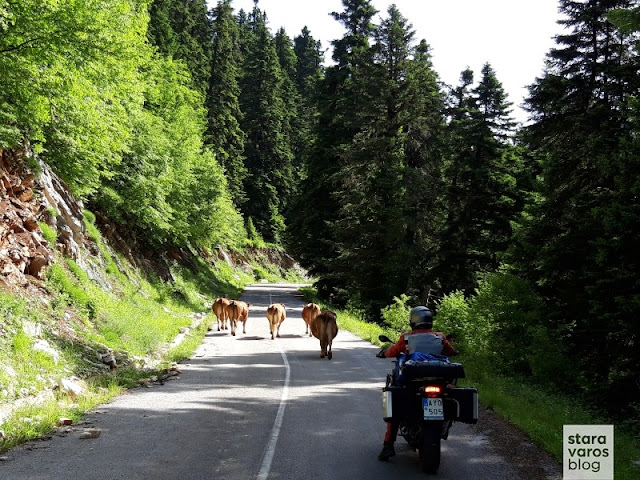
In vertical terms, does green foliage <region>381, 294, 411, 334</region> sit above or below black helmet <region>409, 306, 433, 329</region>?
below

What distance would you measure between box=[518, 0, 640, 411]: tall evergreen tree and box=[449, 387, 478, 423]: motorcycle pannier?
16.5 feet

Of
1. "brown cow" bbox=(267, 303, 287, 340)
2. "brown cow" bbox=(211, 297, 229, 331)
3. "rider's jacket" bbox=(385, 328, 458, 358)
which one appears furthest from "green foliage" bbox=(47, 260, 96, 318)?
"rider's jacket" bbox=(385, 328, 458, 358)

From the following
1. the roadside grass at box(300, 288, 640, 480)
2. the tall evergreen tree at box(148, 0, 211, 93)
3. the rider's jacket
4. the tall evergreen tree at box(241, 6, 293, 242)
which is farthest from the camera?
the tall evergreen tree at box(241, 6, 293, 242)

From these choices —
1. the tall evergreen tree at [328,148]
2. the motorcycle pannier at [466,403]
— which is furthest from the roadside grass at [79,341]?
the tall evergreen tree at [328,148]

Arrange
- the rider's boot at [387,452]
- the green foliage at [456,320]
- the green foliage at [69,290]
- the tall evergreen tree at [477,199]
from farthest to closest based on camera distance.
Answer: the tall evergreen tree at [477,199] → the green foliage at [456,320] → the green foliage at [69,290] → the rider's boot at [387,452]

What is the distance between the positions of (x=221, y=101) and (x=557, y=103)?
49.0 metres

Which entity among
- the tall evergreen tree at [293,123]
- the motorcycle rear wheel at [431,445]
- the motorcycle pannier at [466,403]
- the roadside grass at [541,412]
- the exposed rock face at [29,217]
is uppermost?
the tall evergreen tree at [293,123]

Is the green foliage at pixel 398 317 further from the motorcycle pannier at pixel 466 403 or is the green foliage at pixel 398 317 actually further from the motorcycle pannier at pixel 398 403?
the motorcycle pannier at pixel 398 403

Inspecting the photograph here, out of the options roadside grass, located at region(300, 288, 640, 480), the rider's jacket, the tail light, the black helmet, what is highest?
the black helmet

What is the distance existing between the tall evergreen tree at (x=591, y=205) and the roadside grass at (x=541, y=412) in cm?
133

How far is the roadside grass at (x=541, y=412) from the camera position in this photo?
6582mm

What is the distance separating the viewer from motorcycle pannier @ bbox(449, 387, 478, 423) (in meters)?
5.82

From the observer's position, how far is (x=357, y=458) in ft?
20.6

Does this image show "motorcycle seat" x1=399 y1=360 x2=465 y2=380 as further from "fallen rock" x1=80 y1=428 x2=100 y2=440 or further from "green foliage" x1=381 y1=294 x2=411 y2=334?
"green foliage" x1=381 y1=294 x2=411 y2=334
